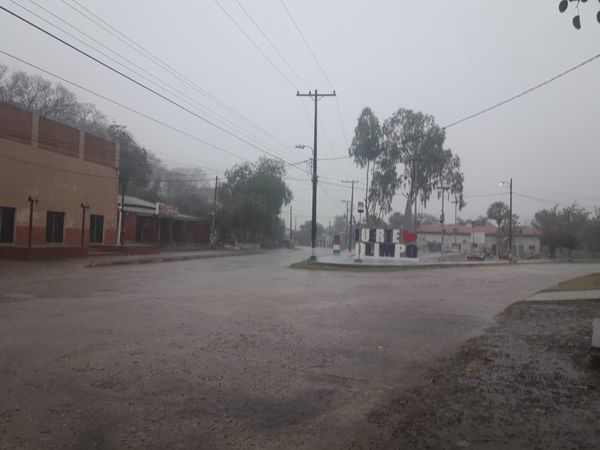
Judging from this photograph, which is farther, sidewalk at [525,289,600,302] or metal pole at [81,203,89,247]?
metal pole at [81,203,89,247]

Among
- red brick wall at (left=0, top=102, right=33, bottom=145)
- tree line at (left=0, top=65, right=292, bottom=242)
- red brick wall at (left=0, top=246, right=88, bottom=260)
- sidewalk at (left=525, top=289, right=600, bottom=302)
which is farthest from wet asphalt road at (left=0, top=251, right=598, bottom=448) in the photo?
Answer: tree line at (left=0, top=65, right=292, bottom=242)

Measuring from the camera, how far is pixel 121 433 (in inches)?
169

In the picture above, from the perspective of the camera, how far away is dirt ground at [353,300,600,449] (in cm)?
428

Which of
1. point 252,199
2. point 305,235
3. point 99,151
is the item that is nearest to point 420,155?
point 252,199

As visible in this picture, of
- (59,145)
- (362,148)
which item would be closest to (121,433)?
(59,145)

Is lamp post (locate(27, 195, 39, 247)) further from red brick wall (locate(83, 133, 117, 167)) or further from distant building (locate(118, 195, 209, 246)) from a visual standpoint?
distant building (locate(118, 195, 209, 246))

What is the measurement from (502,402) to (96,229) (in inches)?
1437

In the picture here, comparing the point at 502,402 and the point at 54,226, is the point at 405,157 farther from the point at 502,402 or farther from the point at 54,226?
the point at 502,402

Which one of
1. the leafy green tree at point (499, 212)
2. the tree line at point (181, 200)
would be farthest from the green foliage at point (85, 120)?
the leafy green tree at point (499, 212)

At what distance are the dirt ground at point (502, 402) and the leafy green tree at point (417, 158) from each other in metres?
46.7

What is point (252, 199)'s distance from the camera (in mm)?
63750

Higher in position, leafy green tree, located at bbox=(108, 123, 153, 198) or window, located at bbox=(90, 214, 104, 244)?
leafy green tree, located at bbox=(108, 123, 153, 198)

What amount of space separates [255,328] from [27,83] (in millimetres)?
59368

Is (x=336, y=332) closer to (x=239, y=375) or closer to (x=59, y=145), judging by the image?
(x=239, y=375)
